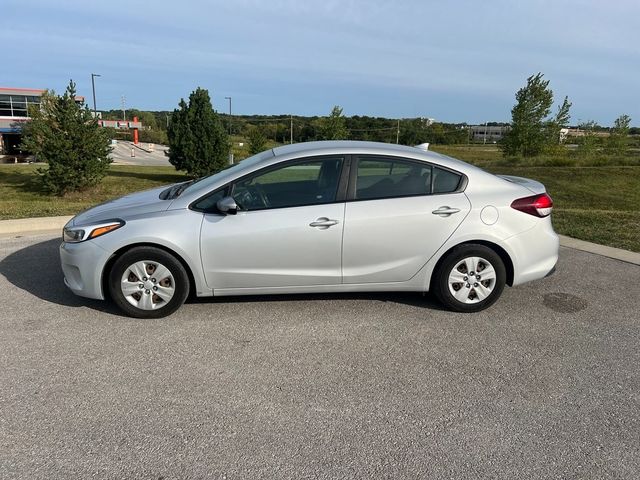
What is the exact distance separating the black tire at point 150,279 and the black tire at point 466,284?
221 cm

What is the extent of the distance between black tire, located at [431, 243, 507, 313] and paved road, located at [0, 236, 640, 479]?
109 millimetres

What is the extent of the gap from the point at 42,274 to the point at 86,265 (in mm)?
1632

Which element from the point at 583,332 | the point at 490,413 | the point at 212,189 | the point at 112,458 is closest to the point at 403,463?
the point at 490,413

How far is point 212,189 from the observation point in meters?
Result: 4.02

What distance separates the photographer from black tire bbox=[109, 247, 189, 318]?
12.8ft

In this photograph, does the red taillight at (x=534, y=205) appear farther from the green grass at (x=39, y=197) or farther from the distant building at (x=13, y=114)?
the distant building at (x=13, y=114)

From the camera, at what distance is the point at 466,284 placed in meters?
4.20

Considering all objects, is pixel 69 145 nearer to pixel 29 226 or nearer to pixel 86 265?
pixel 29 226

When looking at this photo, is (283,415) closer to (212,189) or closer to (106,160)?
(212,189)

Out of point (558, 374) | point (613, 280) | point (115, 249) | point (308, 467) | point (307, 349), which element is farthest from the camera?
point (613, 280)

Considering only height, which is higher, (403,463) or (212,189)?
(212,189)

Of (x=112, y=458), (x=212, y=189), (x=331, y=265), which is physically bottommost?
(x=112, y=458)

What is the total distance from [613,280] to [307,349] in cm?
376

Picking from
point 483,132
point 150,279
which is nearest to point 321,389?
point 150,279
